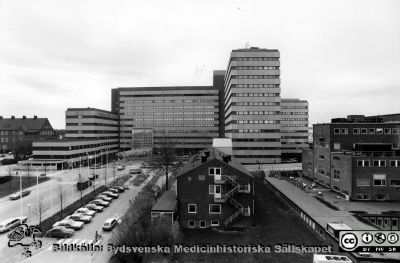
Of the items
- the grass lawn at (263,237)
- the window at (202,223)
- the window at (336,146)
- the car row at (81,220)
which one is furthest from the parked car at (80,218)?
the window at (336,146)

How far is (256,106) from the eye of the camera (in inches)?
3376

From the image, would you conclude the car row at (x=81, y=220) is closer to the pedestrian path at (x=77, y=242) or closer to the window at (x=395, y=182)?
the pedestrian path at (x=77, y=242)

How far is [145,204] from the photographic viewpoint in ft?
127

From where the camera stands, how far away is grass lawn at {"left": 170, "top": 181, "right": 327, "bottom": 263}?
2492 cm

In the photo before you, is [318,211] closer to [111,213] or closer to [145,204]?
[145,204]

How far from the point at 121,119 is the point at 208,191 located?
10204cm

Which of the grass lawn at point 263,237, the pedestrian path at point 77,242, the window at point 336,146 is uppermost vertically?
the window at point 336,146

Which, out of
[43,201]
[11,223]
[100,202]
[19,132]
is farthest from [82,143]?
[11,223]

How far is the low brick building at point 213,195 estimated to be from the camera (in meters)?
33.1

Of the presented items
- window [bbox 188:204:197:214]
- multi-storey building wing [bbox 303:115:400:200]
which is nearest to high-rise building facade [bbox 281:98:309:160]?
multi-storey building wing [bbox 303:115:400:200]

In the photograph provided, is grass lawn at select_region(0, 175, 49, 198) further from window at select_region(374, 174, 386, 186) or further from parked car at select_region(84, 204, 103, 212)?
window at select_region(374, 174, 386, 186)

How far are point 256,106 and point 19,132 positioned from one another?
10695cm

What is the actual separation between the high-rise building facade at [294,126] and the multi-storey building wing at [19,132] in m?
115

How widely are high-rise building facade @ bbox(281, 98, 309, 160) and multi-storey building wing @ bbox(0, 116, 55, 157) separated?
11457 centimetres
